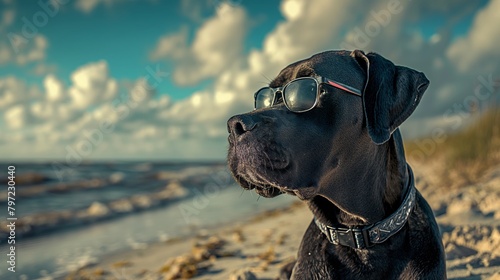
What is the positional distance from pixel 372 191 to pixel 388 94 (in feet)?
1.66

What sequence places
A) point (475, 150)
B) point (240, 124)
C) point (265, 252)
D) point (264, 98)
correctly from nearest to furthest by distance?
point (240, 124)
point (264, 98)
point (265, 252)
point (475, 150)

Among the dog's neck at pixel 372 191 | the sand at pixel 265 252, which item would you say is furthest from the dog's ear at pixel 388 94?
the sand at pixel 265 252

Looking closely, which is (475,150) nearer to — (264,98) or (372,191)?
(372,191)

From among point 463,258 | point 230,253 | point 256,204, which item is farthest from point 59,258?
point 256,204

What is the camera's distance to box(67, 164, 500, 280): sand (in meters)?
3.92

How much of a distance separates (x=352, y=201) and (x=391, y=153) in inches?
13.5

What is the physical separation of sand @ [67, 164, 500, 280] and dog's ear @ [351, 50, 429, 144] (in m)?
1.68

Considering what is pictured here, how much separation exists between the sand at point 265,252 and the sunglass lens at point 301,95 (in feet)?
6.65

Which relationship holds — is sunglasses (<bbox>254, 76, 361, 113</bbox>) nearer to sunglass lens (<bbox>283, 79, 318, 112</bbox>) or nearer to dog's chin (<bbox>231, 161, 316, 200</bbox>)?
sunglass lens (<bbox>283, 79, 318, 112</bbox>)

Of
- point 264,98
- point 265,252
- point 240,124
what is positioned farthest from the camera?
point 265,252

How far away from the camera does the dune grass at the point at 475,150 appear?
9844mm

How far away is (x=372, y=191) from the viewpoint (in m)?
2.38

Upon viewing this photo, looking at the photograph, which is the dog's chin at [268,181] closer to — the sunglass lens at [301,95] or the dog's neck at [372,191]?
the dog's neck at [372,191]

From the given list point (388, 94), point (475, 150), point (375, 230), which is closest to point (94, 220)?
point (375, 230)
